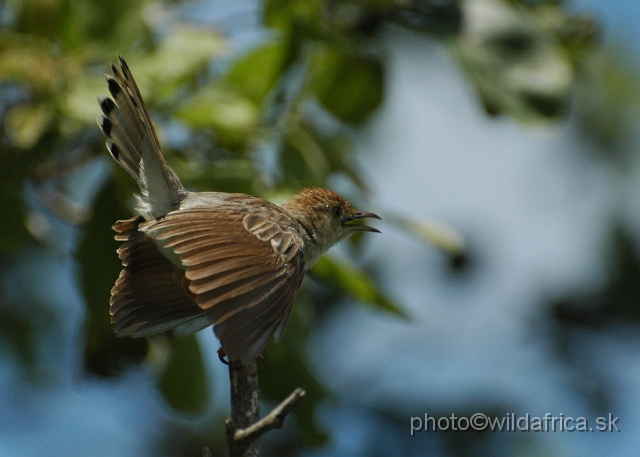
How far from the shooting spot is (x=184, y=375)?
400cm

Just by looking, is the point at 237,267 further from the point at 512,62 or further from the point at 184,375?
the point at 512,62

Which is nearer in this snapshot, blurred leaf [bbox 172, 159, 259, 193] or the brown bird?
the brown bird

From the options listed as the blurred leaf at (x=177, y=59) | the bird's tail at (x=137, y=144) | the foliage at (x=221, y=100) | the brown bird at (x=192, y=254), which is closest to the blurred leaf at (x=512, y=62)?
the foliage at (x=221, y=100)

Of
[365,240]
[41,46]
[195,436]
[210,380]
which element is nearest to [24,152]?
[41,46]

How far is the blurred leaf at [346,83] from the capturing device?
177 inches

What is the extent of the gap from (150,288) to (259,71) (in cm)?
160

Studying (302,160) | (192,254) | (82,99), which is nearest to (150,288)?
(192,254)

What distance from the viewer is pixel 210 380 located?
163 inches

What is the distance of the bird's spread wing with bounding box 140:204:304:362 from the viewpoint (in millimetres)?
2732

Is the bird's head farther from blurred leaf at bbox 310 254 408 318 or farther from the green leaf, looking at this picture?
the green leaf

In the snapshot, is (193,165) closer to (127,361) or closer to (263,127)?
(263,127)

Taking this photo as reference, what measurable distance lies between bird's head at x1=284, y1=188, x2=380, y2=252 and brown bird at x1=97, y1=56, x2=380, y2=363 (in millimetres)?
264

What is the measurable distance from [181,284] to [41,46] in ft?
4.82

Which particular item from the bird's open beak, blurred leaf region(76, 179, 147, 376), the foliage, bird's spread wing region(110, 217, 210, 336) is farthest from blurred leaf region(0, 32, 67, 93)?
the bird's open beak
